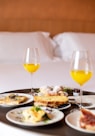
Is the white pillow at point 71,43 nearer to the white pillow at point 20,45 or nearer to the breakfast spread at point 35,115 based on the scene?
the white pillow at point 20,45

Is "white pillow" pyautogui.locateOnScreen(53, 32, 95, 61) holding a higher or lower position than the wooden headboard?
lower

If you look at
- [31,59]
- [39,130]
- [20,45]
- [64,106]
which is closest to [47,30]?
[20,45]

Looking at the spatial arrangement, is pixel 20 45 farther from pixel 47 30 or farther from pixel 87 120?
pixel 87 120

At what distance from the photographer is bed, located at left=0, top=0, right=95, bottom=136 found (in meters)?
2.72

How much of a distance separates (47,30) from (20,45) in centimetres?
60

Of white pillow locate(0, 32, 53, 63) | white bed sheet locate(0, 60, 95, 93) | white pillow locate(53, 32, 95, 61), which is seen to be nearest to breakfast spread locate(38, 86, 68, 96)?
white bed sheet locate(0, 60, 95, 93)

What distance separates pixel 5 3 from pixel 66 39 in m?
0.80

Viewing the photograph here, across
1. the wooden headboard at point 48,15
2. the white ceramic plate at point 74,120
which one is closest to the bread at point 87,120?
the white ceramic plate at point 74,120

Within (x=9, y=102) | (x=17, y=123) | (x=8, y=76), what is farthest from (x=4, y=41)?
(x=17, y=123)

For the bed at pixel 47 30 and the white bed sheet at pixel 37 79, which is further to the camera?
the bed at pixel 47 30

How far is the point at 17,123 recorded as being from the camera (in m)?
0.94

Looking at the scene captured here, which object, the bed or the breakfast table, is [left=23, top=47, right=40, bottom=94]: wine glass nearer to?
the breakfast table

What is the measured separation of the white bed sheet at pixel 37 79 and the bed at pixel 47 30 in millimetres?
139

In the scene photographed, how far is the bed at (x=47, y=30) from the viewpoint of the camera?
272cm
